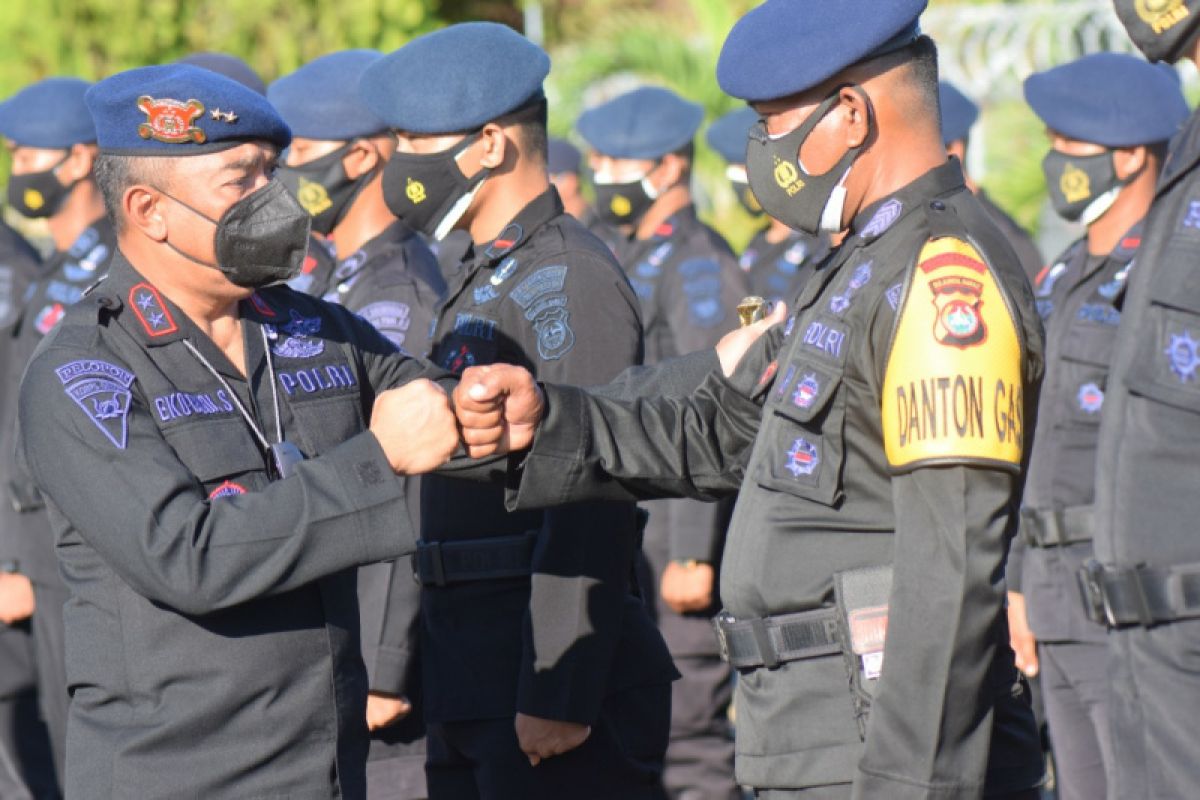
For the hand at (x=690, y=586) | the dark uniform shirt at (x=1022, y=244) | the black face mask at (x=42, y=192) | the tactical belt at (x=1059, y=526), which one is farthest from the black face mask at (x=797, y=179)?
the black face mask at (x=42, y=192)

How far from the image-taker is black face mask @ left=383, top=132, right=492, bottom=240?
15.5ft

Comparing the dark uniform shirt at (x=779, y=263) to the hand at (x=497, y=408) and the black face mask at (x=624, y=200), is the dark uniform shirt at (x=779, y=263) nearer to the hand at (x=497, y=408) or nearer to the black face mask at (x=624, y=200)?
the black face mask at (x=624, y=200)

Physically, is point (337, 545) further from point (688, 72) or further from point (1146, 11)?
point (688, 72)

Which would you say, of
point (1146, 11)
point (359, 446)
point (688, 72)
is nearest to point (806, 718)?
point (359, 446)

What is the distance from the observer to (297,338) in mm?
3746

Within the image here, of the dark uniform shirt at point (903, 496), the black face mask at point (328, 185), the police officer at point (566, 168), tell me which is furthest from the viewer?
the police officer at point (566, 168)

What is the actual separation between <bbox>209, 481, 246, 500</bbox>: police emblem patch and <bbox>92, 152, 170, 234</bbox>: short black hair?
677mm

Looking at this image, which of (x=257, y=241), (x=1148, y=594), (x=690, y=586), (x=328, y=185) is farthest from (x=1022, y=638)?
(x=257, y=241)

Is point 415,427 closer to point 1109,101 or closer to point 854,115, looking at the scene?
point 854,115

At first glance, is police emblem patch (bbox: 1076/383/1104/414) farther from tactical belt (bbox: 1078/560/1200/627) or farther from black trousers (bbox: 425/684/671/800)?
tactical belt (bbox: 1078/560/1200/627)

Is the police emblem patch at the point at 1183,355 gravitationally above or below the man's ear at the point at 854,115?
below

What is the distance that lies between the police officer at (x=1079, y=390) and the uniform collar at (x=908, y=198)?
224cm

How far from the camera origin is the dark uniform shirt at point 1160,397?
3.39 m

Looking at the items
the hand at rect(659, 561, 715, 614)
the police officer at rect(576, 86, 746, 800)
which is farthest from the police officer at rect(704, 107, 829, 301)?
the hand at rect(659, 561, 715, 614)
